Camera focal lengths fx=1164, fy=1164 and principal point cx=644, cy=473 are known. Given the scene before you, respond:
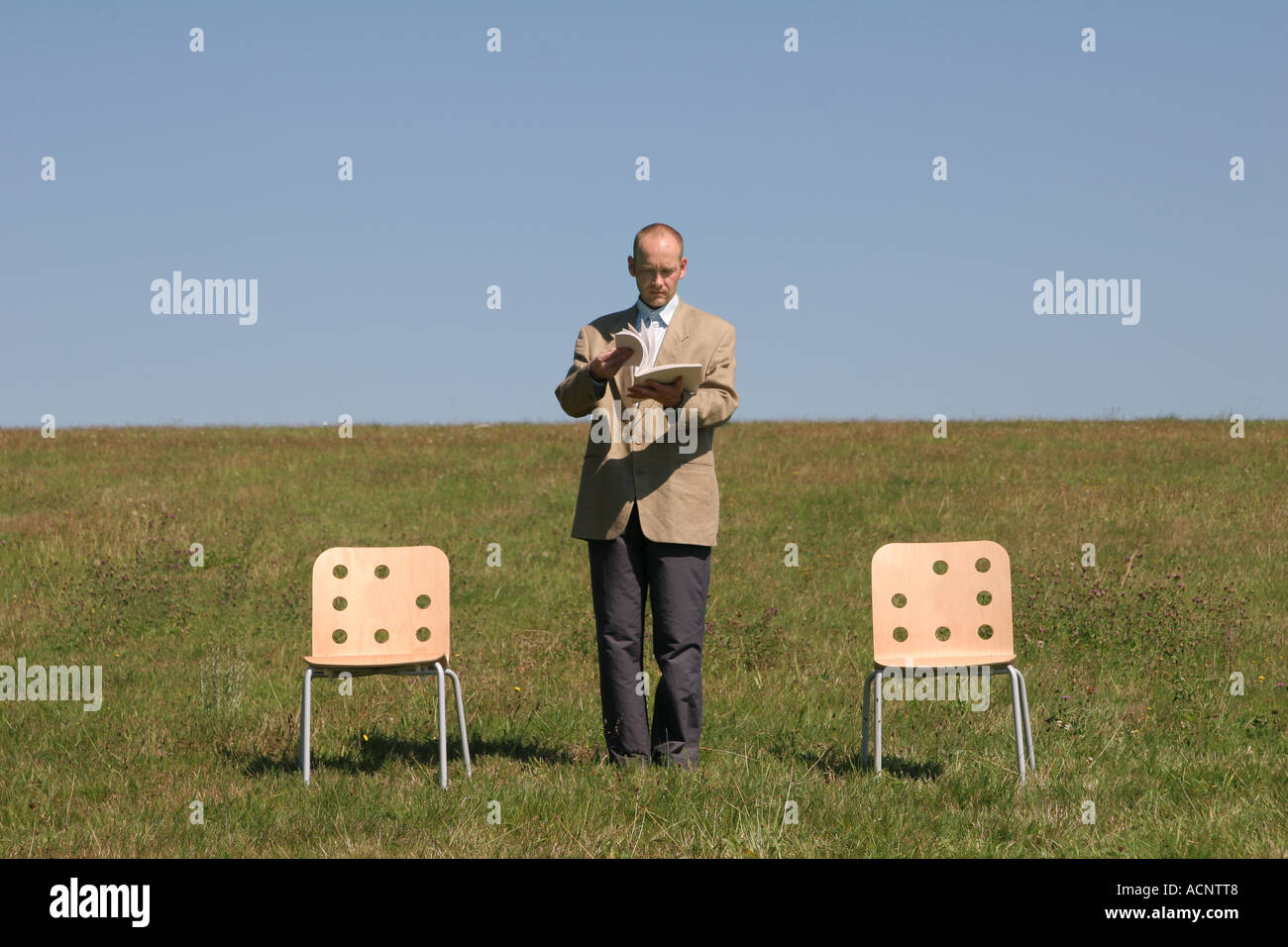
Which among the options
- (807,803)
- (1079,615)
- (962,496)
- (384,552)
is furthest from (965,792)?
(962,496)

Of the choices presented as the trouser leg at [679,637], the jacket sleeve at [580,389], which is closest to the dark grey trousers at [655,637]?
the trouser leg at [679,637]

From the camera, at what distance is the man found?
5664 mm

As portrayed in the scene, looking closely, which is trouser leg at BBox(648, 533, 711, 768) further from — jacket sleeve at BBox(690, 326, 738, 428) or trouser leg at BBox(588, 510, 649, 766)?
A: jacket sleeve at BBox(690, 326, 738, 428)

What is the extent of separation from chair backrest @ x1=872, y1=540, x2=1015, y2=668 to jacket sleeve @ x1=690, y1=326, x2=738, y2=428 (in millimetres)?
1148

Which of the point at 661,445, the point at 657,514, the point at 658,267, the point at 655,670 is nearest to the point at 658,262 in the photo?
the point at 658,267

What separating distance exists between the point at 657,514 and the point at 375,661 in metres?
1.57

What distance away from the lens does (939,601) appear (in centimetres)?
611

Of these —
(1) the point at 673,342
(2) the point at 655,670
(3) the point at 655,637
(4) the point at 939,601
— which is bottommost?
(2) the point at 655,670

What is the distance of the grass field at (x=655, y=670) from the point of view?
511cm

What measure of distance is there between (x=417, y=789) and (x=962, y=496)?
12058 millimetres

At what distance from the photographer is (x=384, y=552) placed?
626 centimetres

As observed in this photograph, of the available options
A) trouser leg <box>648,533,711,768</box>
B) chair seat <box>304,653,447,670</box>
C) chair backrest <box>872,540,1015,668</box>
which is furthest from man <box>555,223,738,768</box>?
chair backrest <box>872,540,1015,668</box>

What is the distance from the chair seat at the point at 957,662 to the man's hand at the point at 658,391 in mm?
1627

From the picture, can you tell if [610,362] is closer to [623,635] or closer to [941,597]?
[623,635]
